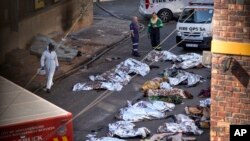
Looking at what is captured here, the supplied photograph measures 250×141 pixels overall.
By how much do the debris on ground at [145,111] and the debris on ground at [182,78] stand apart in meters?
2.52

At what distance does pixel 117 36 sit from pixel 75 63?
583 cm

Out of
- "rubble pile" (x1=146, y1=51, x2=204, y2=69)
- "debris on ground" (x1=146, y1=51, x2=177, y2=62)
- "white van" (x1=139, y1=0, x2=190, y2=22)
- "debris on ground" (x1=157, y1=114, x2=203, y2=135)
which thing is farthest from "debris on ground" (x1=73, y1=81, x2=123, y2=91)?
"white van" (x1=139, y1=0, x2=190, y2=22)

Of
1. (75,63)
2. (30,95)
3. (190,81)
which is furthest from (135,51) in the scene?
(30,95)

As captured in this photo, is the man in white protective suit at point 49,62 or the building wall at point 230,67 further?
the man in white protective suit at point 49,62

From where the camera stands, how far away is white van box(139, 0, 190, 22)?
31328 millimetres

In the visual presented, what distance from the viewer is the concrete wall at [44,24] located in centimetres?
2105

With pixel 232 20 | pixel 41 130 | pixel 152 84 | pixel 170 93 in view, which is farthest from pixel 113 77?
pixel 232 20

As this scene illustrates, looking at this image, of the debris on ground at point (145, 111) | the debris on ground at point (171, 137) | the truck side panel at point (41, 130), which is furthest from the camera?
the debris on ground at point (145, 111)

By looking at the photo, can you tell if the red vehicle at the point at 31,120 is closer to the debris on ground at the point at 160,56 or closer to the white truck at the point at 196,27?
the debris on ground at the point at 160,56

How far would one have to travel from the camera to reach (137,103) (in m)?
16.3

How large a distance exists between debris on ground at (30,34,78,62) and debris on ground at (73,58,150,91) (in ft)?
7.82

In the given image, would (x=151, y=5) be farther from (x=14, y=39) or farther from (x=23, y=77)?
(x=23, y=77)

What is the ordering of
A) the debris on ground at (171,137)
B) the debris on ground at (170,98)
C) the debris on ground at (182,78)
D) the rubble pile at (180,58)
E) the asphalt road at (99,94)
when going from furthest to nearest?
the rubble pile at (180,58), the debris on ground at (182,78), the debris on ground at (170,98), the asphalt road at (99,94), the debris on ground at (171,137)

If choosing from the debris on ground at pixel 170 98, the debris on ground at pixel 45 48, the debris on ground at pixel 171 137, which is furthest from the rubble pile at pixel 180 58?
the debris on ground at pixel 171 137
